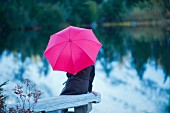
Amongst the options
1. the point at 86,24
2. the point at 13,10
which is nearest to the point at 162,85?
the point at 13,10

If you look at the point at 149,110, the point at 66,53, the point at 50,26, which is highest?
the point at 50,26

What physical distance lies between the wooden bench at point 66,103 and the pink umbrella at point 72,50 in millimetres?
378

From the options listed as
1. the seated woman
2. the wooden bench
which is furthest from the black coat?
the wooden bench

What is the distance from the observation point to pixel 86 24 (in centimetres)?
5878

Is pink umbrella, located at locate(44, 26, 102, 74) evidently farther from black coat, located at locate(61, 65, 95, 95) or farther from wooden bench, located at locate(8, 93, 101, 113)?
wooden bench, located at locate(8, 93, 101, 113)

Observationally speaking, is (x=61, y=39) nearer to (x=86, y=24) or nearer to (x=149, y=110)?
(x=149, y=110)

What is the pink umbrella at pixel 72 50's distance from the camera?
529 cm

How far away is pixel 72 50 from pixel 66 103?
75cm

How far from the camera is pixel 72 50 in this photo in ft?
17.4

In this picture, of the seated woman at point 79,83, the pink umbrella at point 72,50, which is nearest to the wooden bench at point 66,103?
the seated woman at point 79,83

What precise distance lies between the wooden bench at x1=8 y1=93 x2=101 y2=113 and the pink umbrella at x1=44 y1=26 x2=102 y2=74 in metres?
0.38

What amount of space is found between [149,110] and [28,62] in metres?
11.2

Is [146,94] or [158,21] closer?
[146,94]

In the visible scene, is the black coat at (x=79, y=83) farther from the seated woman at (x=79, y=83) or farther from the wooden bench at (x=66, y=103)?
the wooden bench at (x=66, y=103)
